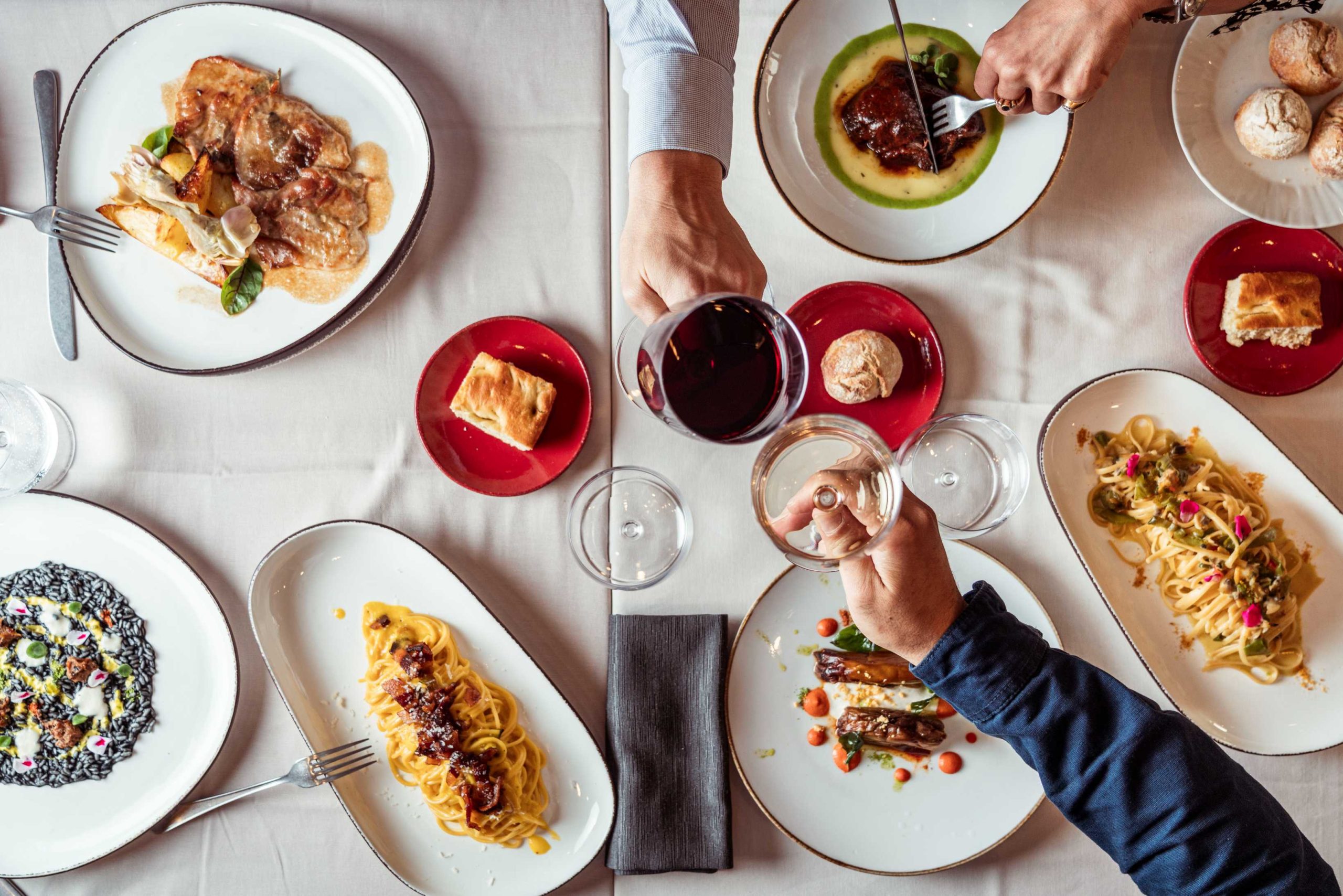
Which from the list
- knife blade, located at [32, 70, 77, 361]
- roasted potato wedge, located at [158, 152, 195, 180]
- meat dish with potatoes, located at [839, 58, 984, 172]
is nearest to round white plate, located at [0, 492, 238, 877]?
knife blade, located at [32, 70, 77, 361]

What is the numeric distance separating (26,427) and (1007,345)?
2.38m

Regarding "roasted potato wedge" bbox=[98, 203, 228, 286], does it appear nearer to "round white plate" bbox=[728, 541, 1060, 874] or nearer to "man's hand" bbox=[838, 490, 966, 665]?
"round white plate" bbox=[728, 541, 1060, 874]

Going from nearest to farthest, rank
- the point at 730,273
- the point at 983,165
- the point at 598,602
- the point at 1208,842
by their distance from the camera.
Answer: the point at 1208,842, the point at 730,273, the point at 983,165, the point at 598,602

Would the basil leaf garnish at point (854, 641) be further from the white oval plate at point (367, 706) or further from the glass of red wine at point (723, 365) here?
the glass of red wine at point (723, 365)

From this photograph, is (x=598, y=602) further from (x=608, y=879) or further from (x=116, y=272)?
(x=116, y=272)

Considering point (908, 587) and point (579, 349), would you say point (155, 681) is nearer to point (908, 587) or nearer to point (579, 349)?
point (579, 349)

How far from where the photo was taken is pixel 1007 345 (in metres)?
1.92

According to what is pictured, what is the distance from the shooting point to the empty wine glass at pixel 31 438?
6.57ft

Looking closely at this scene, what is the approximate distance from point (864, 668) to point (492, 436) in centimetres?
101

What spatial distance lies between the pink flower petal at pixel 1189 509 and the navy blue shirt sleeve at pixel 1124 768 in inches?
20.6

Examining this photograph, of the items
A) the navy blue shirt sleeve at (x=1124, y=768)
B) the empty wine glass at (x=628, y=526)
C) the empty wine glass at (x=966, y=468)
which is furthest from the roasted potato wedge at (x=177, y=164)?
the navy blue shirt sleeve at (x=1124, y=768)

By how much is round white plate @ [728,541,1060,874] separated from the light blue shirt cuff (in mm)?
951

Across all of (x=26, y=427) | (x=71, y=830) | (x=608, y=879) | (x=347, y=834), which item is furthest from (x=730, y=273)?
(x=71, y=830)

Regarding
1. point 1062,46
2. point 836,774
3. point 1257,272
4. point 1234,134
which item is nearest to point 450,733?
point 836,774
